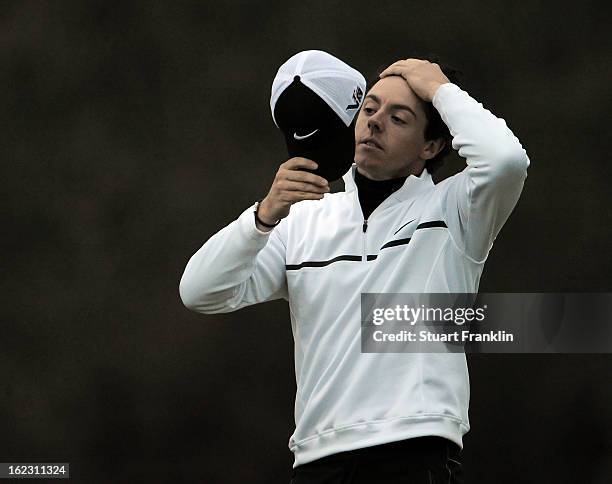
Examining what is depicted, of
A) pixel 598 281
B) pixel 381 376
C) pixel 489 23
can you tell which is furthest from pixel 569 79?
pixel 381 376

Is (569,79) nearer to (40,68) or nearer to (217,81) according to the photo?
(217,81)

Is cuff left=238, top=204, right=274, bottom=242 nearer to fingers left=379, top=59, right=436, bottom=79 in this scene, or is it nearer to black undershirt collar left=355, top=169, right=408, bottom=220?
black undershirt collar left=355, top=169, right=408, bottom=220

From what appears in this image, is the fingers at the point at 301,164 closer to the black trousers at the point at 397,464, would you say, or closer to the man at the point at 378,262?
the man at the point at 378,262

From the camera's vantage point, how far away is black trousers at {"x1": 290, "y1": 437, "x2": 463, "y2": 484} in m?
1.71

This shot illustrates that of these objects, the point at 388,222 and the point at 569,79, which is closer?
the point at 388,222

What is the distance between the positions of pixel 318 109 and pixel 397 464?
554mm

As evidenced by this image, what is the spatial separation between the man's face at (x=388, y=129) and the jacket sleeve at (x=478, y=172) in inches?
4.2

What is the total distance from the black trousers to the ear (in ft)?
1.68

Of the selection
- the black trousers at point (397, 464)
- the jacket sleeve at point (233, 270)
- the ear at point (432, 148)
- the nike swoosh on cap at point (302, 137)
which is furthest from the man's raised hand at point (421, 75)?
the black trousers at point (397, 464)

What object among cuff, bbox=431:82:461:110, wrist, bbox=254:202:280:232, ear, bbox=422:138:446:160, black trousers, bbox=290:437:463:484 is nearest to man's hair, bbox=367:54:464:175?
ear, bbox=422:138:446:160

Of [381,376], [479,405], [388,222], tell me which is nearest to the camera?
[381,376]

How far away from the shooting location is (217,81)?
3439mm

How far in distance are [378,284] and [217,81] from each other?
5.79 ft

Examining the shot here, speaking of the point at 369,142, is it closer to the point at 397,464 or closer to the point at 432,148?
the point at 432,148
